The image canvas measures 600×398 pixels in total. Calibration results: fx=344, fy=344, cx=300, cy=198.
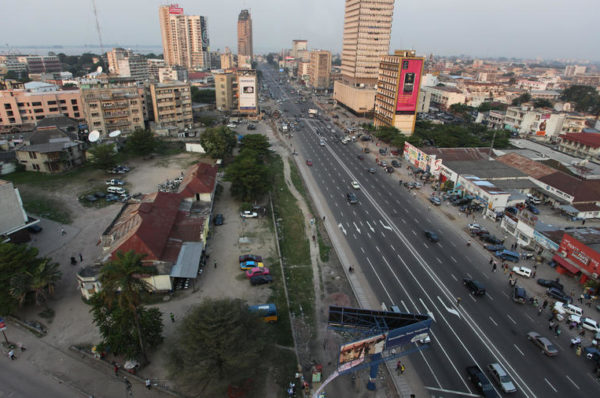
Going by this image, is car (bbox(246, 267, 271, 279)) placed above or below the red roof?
below

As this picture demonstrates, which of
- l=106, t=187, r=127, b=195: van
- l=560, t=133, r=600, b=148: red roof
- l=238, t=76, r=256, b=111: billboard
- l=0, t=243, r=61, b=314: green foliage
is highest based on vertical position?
l=238, t=76, r=256, b=111: billboard

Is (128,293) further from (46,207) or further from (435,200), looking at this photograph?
(435,200)

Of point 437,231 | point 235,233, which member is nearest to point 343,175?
point 437,231

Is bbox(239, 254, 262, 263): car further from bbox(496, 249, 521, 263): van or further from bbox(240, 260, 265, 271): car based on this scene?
bbox(496, 249, 521, 263): van

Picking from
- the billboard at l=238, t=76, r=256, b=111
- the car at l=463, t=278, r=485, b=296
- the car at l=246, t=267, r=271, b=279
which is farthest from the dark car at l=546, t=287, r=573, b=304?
the billboard at l=238, t=76, r=256, b=111

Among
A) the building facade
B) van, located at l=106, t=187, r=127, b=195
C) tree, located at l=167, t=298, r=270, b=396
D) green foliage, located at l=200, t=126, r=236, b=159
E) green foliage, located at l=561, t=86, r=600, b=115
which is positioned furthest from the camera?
green foliage, located at l=561, t=86, r=600, b=115

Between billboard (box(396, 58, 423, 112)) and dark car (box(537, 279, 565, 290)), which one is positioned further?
billboard (box(396, 58, 423, 112))

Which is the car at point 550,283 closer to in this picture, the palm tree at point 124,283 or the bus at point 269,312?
the bus at point 269,312
